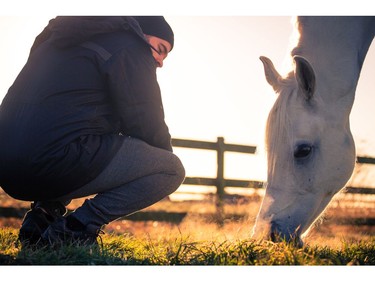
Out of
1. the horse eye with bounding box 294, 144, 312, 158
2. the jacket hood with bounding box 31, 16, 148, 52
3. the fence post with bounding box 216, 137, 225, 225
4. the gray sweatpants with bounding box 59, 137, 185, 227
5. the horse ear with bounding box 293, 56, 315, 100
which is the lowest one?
the fence post with bounding box 216, 137, 225, 225

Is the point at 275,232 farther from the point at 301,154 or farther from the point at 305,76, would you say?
the point at 305,76

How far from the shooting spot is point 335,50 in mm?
3125

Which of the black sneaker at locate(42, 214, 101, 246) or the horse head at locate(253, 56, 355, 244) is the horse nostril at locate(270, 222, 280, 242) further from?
the black sneaker at locate(42, 214, 101, 246)

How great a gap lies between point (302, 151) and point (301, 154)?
0.02 meters

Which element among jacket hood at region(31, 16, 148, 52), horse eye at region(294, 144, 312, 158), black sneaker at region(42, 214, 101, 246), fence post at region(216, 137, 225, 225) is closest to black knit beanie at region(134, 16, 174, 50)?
jacket hood at region(31, 16, 148, 52)

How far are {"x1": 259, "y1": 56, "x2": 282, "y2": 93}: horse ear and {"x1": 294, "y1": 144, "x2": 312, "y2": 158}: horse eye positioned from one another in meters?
0.43

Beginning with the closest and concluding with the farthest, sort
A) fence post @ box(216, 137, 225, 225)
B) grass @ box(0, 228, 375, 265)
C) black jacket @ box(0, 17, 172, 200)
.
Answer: grass @ box(0, 228, 375, 265)
black jacket @ box(0, 17, 172, 200)
fence post @ box(216, 137, 225, 225)

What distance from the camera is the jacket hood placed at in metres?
2.60

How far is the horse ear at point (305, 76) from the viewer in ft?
9.15

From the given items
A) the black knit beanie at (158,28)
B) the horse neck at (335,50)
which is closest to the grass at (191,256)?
the horse neck at (335,50)

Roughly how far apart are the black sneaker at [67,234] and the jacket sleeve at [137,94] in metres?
0.57

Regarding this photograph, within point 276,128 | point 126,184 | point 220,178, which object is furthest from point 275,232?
point 220,178

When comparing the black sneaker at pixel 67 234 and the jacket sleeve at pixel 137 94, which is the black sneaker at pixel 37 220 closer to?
the black sneaker at pixel 67 234
